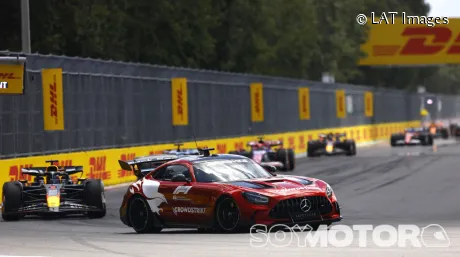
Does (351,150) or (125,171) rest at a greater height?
(351,150)

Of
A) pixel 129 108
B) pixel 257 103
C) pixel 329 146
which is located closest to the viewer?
pixel 129 108

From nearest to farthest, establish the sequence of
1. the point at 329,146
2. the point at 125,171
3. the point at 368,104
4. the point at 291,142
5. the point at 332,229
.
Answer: the point at 332,229, the point at 125,171, the point at 329,146, the point at 291,142, the point at 368,104

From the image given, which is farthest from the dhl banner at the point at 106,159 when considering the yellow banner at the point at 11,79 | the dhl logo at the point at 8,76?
the dhl logo at the point at 8,76

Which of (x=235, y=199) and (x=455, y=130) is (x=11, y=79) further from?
(x=455, y=130)

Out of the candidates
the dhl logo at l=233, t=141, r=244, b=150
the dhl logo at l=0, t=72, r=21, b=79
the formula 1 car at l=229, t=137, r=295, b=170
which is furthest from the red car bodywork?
the dhl logo at l=233, t=141, r=244, b=150

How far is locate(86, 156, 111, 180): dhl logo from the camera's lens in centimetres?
3316

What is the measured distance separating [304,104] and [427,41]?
23.6 metres

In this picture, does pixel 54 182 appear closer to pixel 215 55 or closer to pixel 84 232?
pixel 84 232

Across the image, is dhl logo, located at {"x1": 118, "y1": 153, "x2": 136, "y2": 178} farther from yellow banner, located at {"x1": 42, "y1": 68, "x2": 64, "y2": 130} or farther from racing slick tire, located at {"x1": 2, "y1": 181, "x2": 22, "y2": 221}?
racing slick tire, located at {"x1": 2, "y1": 181, "x2": 22, "y2": 221}

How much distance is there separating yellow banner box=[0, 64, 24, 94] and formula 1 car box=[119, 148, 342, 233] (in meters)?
10.4

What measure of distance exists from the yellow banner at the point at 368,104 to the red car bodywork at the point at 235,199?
6243 centimetres

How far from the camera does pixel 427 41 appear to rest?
83.5m

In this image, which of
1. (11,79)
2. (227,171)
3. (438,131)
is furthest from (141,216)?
(438,131)

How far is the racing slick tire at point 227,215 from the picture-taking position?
17.6m
